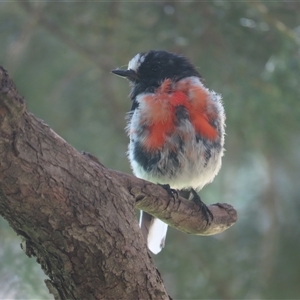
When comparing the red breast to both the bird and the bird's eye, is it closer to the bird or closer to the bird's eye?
the bird

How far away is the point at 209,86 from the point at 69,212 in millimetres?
2373

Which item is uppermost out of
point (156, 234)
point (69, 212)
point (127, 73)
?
point (127, 73)

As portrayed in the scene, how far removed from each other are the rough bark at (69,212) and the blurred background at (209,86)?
1876 mm

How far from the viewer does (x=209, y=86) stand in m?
3.82

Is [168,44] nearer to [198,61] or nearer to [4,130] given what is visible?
[198,61]

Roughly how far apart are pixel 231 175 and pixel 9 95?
321 centimetres

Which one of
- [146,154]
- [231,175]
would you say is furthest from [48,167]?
[231,175]

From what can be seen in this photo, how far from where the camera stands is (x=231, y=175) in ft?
14.6

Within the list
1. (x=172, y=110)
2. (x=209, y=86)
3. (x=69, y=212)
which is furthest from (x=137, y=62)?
(x=69, y=212)

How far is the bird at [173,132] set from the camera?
2590 mm

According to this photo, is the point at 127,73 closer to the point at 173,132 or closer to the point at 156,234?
the point at 173,132

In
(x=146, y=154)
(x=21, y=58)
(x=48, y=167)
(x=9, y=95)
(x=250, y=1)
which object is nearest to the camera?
(x=9, y=95)

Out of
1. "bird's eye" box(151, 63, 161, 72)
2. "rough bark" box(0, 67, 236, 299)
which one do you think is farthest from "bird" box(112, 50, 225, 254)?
"rough bark" box(0, 67, 236, 299)

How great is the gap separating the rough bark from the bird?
2.35 feet
